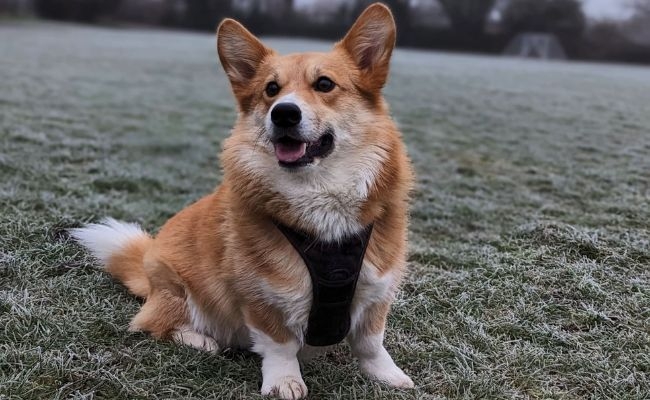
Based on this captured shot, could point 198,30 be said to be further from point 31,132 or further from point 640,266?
point 640,266

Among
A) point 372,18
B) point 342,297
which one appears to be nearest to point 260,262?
point 342,297

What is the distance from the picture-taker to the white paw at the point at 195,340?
115 inches

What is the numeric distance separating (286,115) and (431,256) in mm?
2082

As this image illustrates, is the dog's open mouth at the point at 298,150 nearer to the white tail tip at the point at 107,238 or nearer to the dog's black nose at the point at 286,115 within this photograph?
the dog's black nose at the point at 286,115

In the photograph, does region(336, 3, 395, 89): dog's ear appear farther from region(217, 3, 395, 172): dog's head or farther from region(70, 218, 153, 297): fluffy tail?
→ region(70, 218, 153, 297): fluffy tail

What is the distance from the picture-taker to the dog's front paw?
2.57 m

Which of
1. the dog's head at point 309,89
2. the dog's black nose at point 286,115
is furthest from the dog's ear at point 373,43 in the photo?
the dog's black nose at point 286,115

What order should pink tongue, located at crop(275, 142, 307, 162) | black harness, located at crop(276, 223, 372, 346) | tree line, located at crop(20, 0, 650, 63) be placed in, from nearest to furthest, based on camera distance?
black harness, located at crop(276, 223, 372, 346)
pink tongue, located at crop(275, 142, 307, 162)
tree line, located at crop(20, 0, 650, 63)

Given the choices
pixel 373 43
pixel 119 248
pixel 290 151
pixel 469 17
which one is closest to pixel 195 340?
pixel 119 248

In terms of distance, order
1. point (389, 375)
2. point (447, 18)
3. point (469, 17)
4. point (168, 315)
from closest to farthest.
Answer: point (389, 375)
point (168, 315)
point (469, 17)
point (447, 18)

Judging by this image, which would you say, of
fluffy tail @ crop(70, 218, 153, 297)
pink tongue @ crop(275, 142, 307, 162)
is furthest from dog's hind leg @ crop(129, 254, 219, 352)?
pink tongue @ crop(275, 142, 307, 162)

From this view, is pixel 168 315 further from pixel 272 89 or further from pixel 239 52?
pixel 239 52

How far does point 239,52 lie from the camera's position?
9.87 ft

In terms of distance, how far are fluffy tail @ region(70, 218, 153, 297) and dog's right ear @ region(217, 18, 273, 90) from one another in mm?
1160
